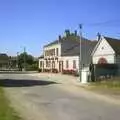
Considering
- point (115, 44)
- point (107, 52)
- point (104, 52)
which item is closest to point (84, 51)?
point (104, 52)

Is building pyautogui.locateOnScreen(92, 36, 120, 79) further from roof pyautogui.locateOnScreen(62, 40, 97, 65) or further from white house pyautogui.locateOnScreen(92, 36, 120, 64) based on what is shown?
roof pyautogui.locateOnScreen(62, 40, 97, 65)

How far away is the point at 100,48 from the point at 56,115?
41.6 metres

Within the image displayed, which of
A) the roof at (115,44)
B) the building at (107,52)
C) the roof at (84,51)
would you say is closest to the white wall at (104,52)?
the building at (107,52)

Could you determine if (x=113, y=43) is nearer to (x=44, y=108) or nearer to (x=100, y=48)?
(x=100, y=48)

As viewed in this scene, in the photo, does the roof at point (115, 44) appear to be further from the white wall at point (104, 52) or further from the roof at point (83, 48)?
the roof at point (83, 48)

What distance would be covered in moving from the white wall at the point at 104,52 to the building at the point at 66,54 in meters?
9.36

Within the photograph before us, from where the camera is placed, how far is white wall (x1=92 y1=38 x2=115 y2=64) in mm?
53219

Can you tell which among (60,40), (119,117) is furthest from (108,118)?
(60,40)

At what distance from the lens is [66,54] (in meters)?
73.3

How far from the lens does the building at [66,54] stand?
230 ft

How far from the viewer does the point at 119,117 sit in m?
14.9

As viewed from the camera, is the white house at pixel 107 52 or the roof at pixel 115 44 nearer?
the white house at pixel 107 52

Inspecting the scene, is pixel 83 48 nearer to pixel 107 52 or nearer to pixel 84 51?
pixel 84 51

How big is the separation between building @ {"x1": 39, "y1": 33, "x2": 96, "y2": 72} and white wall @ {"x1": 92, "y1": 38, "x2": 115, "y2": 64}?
936cm
